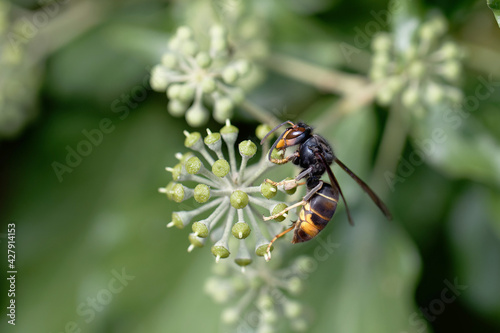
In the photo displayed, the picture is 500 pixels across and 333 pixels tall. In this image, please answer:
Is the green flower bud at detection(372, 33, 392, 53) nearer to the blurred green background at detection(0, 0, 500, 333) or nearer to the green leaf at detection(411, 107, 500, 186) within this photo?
the blurred green background at detection(0, 0, 500, 333)

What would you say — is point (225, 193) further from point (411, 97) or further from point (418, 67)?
point (418, 67)

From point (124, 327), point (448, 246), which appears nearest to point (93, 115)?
point (124, 327)

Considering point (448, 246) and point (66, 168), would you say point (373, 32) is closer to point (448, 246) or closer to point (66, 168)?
point (448, 246)

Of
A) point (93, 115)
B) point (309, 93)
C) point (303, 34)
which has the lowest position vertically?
point (93, 115)

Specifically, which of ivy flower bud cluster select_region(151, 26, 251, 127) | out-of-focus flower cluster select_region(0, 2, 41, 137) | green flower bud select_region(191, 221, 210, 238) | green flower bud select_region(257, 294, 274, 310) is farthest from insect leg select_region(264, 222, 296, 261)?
out-of-focus flower cluster select_region(0, 2, 41, 137)

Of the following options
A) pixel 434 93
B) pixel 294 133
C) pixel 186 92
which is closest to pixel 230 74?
pixel 186 92

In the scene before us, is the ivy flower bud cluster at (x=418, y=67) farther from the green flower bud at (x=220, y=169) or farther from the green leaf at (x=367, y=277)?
the green flower bud at (x=220, y=169)

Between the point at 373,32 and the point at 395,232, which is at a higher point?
the point at 373,32

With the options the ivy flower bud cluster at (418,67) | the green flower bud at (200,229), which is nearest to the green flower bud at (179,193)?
the green flower bud at (200,229)
